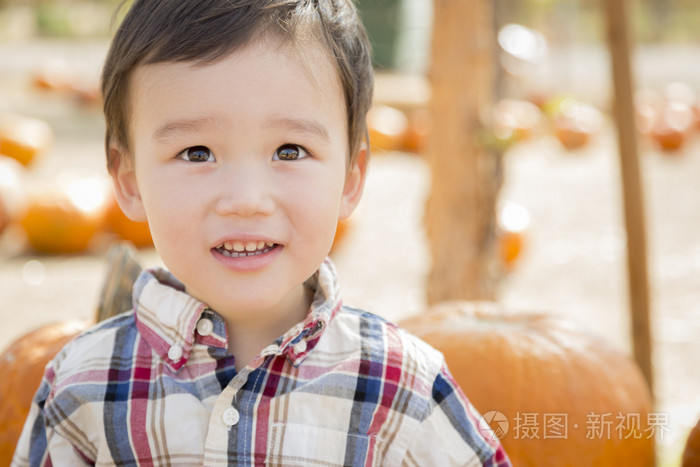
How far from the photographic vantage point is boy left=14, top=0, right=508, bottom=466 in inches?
47.6

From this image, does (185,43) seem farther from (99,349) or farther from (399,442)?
(399,442)

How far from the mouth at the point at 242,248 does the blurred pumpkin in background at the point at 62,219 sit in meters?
3.87

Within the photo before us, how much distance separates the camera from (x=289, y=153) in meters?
1.25

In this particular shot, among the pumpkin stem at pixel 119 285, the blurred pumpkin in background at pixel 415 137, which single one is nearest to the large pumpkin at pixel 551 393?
the pumpkin stem at pixel 119 285

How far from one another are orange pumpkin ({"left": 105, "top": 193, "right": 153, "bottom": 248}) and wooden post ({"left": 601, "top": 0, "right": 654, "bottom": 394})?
3307 millimetres

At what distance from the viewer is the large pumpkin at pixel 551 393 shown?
5.90 feet

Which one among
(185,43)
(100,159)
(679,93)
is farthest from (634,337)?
(679,93)

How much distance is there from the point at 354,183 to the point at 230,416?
0.48 m

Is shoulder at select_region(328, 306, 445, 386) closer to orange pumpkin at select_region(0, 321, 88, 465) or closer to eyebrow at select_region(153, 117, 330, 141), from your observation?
eyebrow at select_region(153, 117, 330, 141)

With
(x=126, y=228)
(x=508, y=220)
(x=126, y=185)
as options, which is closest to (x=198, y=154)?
(x=126, y=185)

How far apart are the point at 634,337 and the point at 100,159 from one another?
6.50 metres

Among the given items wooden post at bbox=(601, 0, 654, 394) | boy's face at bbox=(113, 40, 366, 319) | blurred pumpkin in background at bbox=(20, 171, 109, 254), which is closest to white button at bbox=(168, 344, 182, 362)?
boy's face at bbox=(113, 40, 366, 319)

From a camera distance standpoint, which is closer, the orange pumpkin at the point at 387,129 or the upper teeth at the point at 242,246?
the upper teeth at the point at 242,246

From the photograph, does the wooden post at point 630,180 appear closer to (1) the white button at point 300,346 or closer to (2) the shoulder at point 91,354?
(1) the white button at point 300,346
